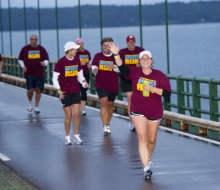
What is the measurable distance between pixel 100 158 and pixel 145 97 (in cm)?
233

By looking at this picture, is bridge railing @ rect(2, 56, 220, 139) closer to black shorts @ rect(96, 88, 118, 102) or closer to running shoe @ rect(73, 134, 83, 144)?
black shorts @ rect(96, 88, 118, 102)

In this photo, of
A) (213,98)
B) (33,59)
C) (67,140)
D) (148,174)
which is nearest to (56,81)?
(67,140)

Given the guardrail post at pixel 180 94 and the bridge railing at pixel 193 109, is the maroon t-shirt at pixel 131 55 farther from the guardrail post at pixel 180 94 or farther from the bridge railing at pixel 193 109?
the guardrail post at pixel 180 94

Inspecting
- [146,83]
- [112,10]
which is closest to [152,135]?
[146,83]

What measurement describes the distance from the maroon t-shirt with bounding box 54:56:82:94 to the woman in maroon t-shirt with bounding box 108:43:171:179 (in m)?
3.55

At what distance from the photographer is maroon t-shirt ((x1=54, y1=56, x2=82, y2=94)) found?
1469 cm

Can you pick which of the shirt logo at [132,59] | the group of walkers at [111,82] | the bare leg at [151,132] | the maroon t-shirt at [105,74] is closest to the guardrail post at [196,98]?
the group of walkers at [111,82]

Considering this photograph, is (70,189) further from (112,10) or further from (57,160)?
(112,10)

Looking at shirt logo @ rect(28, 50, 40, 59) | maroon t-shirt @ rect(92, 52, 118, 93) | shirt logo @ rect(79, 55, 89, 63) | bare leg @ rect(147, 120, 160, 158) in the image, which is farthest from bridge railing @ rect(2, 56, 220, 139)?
bare leg @ rect(147, 120, 160, 158)

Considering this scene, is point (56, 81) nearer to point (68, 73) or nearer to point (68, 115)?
point (68, 73)

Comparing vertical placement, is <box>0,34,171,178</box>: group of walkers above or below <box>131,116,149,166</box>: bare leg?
above

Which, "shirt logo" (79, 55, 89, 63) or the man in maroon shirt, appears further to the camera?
the man in maroon shirt

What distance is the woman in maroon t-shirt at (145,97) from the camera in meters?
11.2

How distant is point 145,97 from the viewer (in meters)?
11.2
